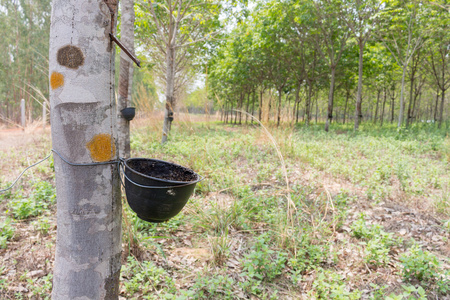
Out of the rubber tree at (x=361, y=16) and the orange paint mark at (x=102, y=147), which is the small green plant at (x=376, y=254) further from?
the rubber tree at (x=361, y=16)

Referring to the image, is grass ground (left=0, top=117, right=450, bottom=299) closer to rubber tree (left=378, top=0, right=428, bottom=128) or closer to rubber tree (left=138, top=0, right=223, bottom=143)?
rubber tree (left=138, top=0, right=223, bottom=143)

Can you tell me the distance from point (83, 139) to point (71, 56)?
29cm

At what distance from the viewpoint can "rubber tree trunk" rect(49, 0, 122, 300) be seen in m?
0.88

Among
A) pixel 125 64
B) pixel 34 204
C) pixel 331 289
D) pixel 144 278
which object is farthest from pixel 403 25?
pixel 34 204

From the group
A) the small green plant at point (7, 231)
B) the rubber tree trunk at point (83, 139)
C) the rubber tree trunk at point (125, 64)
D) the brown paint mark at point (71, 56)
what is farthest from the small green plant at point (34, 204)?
the brown paint mark at point (71, 56)

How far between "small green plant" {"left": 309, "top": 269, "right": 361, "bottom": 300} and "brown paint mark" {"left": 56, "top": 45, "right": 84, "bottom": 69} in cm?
178

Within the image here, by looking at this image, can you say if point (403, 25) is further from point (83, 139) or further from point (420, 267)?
point (83, 139)

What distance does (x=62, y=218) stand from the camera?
923mm

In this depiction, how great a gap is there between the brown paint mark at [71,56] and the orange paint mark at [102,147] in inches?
10.1

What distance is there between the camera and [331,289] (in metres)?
1.72

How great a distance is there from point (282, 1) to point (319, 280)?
32.4 ft

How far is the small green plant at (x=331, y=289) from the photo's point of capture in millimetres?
1564

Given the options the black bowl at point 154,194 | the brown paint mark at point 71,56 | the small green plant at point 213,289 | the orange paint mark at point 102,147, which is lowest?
the small green plant at point 213,289

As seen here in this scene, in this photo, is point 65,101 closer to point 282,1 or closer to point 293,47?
point 282,1
